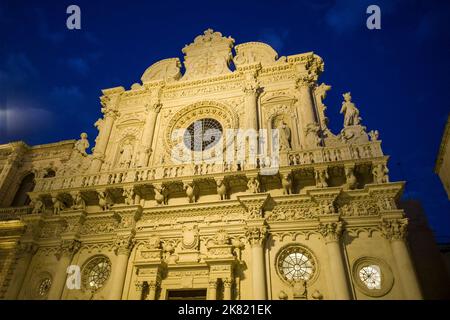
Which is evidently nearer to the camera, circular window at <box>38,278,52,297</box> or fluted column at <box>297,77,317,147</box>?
circular window at <box>38,278,52,297</box>

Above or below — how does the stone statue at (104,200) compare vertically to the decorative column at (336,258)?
above

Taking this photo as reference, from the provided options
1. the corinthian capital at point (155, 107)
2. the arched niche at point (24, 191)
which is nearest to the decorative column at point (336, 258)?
the corinthian capital at point (155, 107)

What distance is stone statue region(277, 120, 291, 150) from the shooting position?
12557 millimetres

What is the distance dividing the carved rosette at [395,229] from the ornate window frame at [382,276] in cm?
80

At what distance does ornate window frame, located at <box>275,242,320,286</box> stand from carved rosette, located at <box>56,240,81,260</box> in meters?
Result: 7.65

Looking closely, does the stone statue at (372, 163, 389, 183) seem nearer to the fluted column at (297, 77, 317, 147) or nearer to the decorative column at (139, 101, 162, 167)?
the fluted column at (297, 77, 317, 147)

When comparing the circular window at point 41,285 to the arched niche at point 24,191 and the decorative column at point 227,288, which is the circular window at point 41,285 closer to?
the arched niche at point 24,191

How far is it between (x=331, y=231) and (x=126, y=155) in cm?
963

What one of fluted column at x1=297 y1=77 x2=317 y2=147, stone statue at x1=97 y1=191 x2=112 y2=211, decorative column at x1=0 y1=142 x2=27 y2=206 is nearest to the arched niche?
decorative column at x1=0 y1=142 x2=27 y2=206

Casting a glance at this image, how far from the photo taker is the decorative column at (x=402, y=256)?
29.1 ft

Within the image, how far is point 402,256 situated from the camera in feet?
30.6
